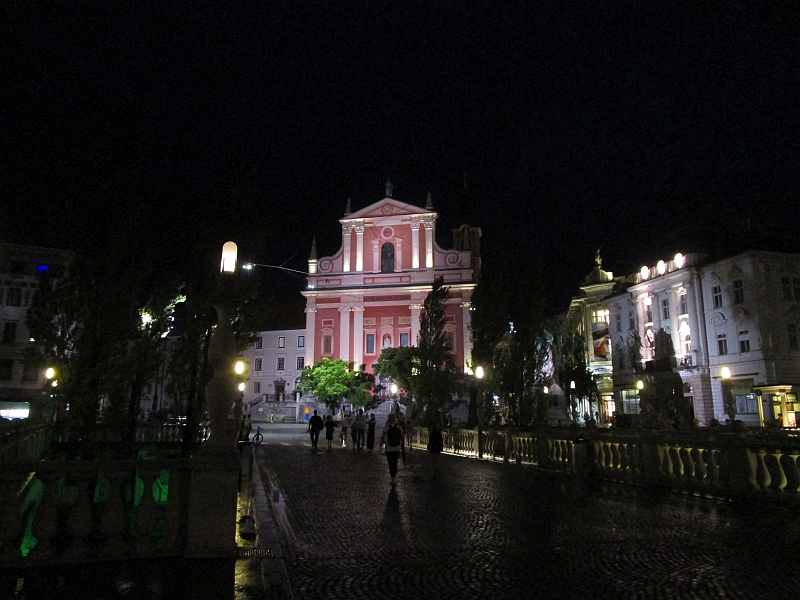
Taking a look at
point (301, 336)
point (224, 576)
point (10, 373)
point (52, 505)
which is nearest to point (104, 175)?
point (52, 505)

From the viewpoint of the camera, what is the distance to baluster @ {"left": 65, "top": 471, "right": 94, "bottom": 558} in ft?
19.6

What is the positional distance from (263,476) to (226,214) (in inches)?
453

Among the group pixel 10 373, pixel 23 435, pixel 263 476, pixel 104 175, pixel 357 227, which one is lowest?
pixel 263 476

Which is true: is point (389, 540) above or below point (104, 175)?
below

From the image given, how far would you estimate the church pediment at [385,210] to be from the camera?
203 ft

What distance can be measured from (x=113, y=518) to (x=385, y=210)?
5739 centimetres

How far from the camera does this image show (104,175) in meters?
16.4

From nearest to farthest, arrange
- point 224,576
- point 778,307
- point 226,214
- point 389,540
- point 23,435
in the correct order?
point 224,576 < point 389,540 < point 23,435 < point 226,214 < point 778,307

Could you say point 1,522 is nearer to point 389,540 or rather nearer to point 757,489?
point 389,540

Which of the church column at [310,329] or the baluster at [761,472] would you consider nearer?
the baluster at [761,472]

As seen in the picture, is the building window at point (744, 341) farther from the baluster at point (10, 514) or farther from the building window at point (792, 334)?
the baluster at point (10, 514)

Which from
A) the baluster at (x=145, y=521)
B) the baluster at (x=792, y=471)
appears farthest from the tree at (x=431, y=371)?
the baluster at (x=145, y=521)

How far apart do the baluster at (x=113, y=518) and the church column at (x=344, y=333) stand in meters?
53.3

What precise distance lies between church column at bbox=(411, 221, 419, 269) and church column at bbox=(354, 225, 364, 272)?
5377 millimetres
